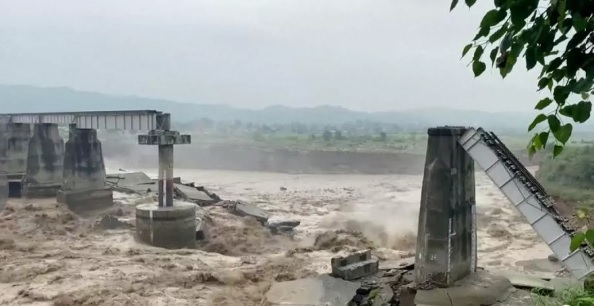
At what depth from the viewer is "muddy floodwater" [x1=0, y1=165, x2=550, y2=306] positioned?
16.9 m

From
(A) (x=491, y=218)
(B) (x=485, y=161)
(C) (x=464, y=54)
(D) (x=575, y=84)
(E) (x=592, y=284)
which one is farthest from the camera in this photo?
(A) (x=491, y=218)

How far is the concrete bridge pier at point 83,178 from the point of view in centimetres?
3266

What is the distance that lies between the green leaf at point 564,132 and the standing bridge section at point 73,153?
2294 cm

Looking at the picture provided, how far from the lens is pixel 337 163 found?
7644 centimetres

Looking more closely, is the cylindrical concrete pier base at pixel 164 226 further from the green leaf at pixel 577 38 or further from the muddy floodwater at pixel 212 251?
Result: the green leaf at pixel 577 38

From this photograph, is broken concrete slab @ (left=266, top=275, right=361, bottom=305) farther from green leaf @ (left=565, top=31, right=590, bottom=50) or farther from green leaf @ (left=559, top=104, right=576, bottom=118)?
green leaf @ (left=565, top=31, right=590, bottom=50)

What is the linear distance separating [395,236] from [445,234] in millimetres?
14435

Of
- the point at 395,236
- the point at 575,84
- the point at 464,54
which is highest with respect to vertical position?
the point at 464,54

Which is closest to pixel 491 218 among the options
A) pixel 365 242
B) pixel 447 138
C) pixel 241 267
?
pixel 365 242

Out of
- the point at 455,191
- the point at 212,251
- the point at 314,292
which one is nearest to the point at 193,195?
the point at 212,251

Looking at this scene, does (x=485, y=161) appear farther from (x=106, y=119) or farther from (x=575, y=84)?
(x=106, y=119)

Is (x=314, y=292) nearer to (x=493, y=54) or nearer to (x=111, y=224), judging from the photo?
(x=493, y=54)

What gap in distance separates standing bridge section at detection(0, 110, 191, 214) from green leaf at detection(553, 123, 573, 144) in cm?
2294

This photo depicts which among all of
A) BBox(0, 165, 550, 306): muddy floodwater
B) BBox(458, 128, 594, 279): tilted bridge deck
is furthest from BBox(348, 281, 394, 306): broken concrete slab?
BBox(458, 128, 594, 279): tilted bridge deck
